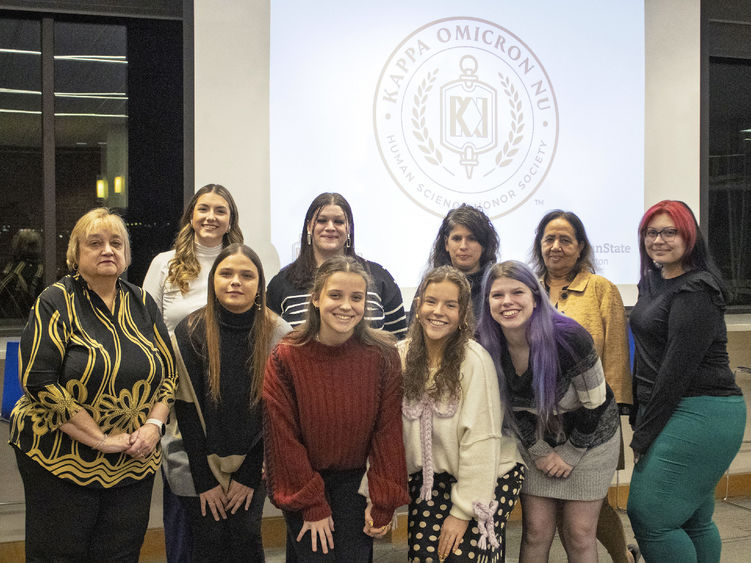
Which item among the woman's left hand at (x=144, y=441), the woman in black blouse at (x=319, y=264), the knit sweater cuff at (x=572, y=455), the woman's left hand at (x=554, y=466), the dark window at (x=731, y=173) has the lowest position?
the woman's left hand at (x=554, y=466)

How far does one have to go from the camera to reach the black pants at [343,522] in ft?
7.06

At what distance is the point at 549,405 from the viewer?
2.28 m

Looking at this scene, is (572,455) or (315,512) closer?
(315,512)

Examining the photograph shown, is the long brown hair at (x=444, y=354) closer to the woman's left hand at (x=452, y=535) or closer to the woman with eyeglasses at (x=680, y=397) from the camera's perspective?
the woman's left hand at (x=452, y=535)

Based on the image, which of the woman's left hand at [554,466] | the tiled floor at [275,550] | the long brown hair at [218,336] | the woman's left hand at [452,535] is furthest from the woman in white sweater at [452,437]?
the tiled floor at [275,550]

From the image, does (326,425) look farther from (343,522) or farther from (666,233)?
(666,233)

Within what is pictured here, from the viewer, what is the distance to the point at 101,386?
214cm

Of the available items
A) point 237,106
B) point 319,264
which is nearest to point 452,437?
point 319,264

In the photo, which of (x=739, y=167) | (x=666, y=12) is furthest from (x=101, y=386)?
(x=739, y=167)

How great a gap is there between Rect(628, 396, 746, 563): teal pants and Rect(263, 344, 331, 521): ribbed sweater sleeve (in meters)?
1.11

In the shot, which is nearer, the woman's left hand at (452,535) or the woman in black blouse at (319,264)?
the woman's left hand at (452,535)

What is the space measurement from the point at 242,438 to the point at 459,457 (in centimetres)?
68

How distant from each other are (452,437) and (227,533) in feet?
2.57

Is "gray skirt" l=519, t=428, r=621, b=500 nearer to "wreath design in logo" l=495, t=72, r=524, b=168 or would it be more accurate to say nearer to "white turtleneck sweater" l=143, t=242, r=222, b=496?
"white turtleneck sweater" l=143, t=242, r=222, b=496
